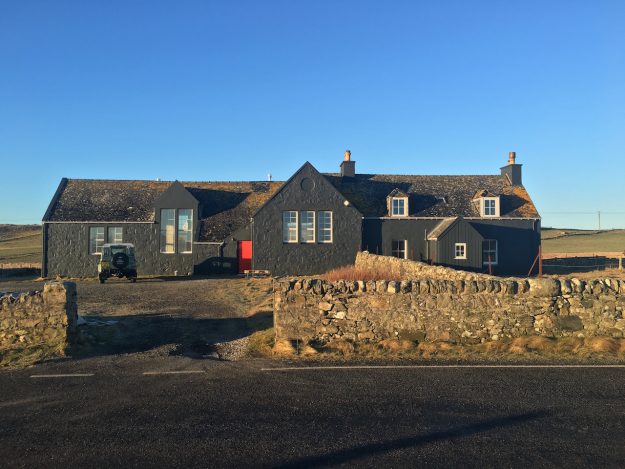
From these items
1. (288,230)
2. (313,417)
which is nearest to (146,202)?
(288,230)

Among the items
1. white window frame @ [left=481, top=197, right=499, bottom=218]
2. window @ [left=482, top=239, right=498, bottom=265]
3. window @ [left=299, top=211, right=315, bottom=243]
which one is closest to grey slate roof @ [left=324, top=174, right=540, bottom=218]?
white window frame @ [left=481, top=197, right=499, bottom=218]

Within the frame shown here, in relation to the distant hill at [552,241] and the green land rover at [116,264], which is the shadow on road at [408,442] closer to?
the green land rover at [116,264]

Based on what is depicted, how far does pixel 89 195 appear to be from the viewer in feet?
125

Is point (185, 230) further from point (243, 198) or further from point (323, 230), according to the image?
point (323, 230)

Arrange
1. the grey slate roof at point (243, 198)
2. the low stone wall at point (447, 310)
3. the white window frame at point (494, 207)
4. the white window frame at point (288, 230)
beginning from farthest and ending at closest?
1. the grey slate roof at point (243, 198)
2. the white window frame at point (494, 207)
3. the white window frame at point (288, 230)
4. the low stone wall at point (447, 310)

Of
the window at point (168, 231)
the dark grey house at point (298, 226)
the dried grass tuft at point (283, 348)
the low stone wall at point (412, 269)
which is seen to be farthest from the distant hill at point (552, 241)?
→ the dried grass tuft at point (283, 348)

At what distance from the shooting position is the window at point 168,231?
3603 centimetres

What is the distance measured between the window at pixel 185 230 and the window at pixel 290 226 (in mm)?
7280

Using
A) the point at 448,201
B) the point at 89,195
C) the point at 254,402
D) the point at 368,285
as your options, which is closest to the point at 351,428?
the point at 254,402

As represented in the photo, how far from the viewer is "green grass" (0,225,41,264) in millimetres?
68025

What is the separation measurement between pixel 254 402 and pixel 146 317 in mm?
9573

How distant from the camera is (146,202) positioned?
3812 cm

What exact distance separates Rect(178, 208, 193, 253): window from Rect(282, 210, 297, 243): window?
728 centimetres

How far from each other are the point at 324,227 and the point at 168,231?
37.8 ft
